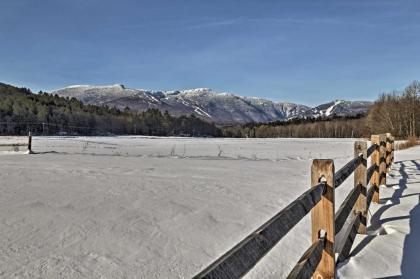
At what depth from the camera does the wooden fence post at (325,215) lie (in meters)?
3.09

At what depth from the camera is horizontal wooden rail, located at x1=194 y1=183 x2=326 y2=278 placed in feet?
4.76

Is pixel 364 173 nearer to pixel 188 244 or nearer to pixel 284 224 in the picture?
pixel 188 244

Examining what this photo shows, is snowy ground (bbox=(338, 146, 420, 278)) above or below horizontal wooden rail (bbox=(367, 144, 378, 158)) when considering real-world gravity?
below

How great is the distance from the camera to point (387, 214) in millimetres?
6324

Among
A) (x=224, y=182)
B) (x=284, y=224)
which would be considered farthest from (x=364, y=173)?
(x=224, y=182)

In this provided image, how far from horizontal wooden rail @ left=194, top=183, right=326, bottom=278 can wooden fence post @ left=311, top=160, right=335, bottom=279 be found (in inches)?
23.1

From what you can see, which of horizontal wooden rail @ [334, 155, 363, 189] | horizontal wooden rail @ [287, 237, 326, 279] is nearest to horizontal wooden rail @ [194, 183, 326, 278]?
horizontal wooden rail @ [287, 237, 326, 279]

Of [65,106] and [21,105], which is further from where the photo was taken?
[65,106]

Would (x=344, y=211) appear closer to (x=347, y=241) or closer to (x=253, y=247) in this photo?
(x=347, y=241)

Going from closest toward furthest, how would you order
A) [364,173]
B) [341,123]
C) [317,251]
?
[317,251] < [364,173] < [341,123]

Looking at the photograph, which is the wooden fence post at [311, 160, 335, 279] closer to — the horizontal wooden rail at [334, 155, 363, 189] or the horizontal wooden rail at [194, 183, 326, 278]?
the horizontal wooden rail at [334, 155, 363, 189]

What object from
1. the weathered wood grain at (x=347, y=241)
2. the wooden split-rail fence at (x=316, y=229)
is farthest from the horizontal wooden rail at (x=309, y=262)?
the weathered wood grain at (x=347, y=241)

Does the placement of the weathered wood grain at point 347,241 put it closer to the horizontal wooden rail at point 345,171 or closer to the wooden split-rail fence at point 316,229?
the wooden split-rail fence at point 316,229

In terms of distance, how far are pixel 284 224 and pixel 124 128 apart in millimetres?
124917
